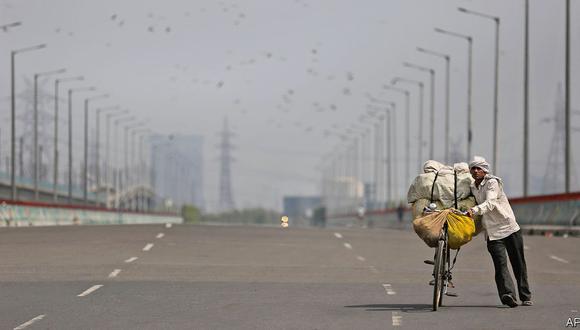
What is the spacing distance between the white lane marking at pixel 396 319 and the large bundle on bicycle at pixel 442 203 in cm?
89

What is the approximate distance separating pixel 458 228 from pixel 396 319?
4.71 ft

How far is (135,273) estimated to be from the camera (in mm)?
23656

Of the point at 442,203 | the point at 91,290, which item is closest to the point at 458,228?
the point at 442,203

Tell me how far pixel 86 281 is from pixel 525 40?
44750 mm

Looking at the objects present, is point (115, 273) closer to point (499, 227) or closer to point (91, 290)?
point (91, 290)

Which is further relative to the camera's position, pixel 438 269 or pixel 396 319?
pixel 438 269

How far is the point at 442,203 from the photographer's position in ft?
53.6

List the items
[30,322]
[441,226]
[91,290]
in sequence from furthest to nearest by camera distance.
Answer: [91,290]
[441,226]
[30,322]

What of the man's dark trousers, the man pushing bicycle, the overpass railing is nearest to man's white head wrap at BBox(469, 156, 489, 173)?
the man pushing bicycle

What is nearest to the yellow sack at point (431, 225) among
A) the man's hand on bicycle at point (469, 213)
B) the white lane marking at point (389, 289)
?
the man's hand on bicycle at point (469, 213)

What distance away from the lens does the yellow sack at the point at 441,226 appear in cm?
1587

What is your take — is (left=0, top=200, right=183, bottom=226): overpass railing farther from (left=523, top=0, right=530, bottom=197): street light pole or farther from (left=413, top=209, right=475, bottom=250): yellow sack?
(left=413, top=209, right=475, bottom=250): yellow sack

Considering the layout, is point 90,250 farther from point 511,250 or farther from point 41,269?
point 511,250

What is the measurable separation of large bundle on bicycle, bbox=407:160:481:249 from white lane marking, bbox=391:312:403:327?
0.89 metres
